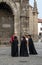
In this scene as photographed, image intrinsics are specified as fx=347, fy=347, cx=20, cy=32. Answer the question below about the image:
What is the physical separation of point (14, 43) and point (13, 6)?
16.7m

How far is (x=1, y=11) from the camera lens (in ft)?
136

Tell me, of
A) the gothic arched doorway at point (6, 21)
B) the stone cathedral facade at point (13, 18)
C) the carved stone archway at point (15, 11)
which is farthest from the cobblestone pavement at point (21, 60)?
the gothic arched doorway at point (6, 21)

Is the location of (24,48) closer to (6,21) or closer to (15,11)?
(15,11)

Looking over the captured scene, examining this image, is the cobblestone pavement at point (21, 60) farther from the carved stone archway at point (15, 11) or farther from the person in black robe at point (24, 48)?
the carved stone archway at point (15, 11)

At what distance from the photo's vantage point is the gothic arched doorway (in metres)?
40.9

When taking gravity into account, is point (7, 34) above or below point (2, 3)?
below

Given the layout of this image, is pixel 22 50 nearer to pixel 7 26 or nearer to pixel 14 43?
pixel 14 43

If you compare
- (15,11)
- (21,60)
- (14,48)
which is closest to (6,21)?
(15,11)

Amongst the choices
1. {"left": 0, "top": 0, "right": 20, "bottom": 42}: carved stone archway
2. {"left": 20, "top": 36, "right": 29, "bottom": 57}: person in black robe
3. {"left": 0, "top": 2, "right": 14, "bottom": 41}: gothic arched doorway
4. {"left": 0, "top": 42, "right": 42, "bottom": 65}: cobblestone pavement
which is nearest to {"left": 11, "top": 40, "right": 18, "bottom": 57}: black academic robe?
{"left": 20, "top": 36, "right": 29, "bottom": 57}: person in black robe

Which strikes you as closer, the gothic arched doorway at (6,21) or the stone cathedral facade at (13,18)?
the stone cathedral facade at (13,18)

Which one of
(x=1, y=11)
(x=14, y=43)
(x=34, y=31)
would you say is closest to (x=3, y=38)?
(x=1, y=11)

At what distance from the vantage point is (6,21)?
136 ft

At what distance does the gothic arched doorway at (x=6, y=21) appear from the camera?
40.9 meters

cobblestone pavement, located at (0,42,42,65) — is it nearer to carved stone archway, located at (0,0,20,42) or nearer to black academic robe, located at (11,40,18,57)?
black academic robe, located at (11,40,18,57)
